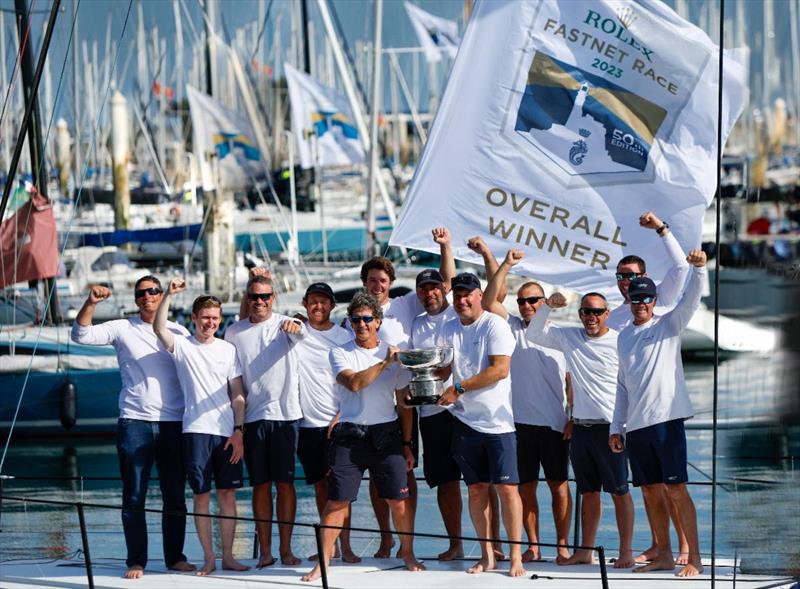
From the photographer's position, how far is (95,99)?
50344mm

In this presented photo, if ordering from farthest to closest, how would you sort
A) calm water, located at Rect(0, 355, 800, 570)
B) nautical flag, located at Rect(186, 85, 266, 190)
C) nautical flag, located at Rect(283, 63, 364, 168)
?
nautical flag, located at Rect(283, 63, 364, 168), nautical flag, located at Rect(186, 85, 266, 190), calm water, located at Rect(0, 355, 800, 570)

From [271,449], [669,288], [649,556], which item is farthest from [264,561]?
[669,288]

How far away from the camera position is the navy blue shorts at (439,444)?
967 centimetres

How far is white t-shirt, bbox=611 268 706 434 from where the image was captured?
9.21 metres

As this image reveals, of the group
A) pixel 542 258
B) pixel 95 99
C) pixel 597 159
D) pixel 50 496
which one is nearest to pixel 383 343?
pixel 542 258

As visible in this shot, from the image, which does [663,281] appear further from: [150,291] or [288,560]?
[150,291]

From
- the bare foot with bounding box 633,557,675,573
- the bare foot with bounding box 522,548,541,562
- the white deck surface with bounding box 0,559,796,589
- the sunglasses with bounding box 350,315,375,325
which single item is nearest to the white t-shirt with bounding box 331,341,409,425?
the sunglasses with bounding box 350,315,375,325

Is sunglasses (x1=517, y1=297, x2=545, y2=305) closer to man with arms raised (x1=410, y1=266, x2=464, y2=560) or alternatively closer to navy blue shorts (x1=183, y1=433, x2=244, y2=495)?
man with arms raised (x1=410, y1=266, x2=464, y2=560)

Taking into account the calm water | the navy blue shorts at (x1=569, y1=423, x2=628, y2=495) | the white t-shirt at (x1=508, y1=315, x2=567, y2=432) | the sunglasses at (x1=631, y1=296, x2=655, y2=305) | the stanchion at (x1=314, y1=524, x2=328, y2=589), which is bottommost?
the calm water

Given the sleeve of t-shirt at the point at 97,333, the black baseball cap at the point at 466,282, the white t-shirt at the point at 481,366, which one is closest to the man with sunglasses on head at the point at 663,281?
the white t-shirt at the point at 481,366

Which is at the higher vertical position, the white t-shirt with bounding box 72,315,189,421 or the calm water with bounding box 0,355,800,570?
the white t-shirt with bounding box 72,315,189,421

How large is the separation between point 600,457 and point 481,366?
1.09 metres

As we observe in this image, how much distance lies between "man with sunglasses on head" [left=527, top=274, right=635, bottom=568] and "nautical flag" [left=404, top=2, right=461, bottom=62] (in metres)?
26.1

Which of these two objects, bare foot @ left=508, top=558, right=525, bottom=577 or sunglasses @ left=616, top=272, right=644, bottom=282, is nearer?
bare foot @ left=508, top=558, right=525, bottom=577
